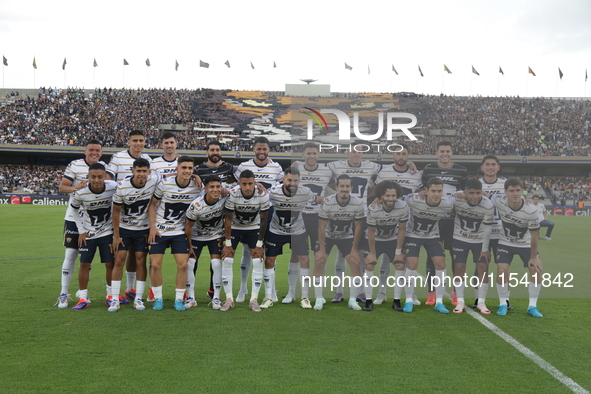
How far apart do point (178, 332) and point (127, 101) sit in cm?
4522

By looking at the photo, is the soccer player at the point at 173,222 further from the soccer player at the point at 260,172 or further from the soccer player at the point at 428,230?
the soccer player at the point at 428,230

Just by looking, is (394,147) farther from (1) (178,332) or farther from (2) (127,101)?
(2) (127,101)

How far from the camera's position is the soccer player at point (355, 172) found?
741cm

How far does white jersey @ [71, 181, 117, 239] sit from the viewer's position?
259 inches

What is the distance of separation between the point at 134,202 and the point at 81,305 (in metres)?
1.58

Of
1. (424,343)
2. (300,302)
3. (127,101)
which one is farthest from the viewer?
(127,101)

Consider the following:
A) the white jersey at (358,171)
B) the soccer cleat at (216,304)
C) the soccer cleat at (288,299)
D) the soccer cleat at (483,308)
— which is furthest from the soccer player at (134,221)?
the soccer cleat at (483,308)

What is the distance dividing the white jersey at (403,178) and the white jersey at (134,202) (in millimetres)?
3435

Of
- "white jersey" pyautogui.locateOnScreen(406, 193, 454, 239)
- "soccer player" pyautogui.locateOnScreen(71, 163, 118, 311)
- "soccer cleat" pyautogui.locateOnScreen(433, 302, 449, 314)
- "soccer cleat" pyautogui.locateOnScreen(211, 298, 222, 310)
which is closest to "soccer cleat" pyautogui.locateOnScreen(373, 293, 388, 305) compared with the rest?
"soccer cleat" pyautogui.locateOnScreen(433, 302, 449, 314)

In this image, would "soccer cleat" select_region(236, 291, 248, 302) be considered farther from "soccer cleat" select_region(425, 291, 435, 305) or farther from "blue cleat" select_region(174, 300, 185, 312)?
"soccer cleat" select_region(425, 291, 435, 305)

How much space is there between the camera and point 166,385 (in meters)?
4.04

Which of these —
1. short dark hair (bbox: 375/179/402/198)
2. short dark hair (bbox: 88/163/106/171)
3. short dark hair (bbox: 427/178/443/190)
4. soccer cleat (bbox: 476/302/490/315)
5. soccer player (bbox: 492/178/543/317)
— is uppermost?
short dark hair (bbox: 88/163/106/171)

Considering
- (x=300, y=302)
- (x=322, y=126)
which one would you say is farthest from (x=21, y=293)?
(x=322, y=126)

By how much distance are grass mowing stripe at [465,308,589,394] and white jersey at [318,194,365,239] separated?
208cm
